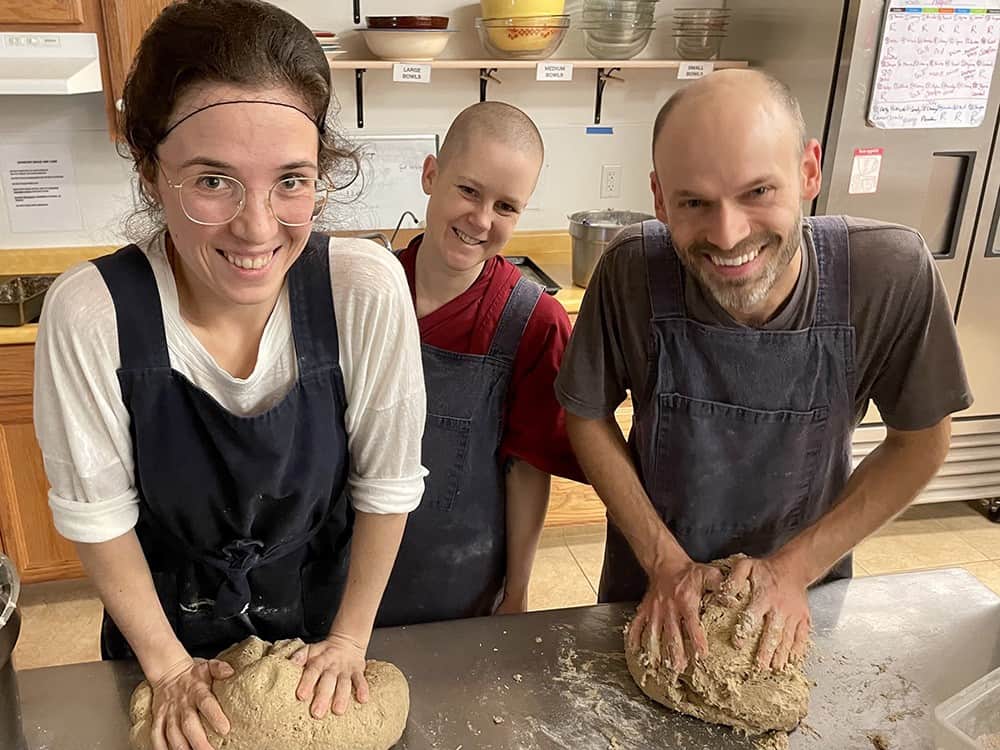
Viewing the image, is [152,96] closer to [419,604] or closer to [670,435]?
[670,435]

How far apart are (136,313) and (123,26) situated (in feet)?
4.91

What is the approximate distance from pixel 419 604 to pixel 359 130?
169 centimetres

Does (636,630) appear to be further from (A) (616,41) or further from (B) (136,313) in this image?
(A) (616,41)

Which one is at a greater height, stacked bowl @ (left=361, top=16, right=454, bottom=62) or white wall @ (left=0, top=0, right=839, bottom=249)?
stacked bowl @ (left=361, top=16, right=454, bottom=62)

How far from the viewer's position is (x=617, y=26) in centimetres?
251

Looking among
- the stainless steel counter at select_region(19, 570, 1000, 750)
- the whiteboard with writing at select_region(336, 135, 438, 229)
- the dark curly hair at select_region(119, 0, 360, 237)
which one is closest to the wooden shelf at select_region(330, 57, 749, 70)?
the whiteboard with writing at select_region(336, 135, 438, 229)

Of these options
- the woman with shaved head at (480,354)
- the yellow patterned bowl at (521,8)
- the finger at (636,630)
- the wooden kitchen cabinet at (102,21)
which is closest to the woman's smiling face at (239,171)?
the woman with shaved head at (480,354)

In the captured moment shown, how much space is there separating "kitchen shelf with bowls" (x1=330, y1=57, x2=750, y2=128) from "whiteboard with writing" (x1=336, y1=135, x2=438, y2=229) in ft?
0.33

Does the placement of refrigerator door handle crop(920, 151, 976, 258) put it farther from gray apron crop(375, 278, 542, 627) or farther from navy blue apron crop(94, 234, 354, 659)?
navy blue apron crop(94, 234, 354, 659)

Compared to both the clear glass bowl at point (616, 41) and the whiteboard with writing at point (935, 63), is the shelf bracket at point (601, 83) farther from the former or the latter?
the whiteboard with writing at point (935, 63)

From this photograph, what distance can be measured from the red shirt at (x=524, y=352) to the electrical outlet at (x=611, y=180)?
1659mm

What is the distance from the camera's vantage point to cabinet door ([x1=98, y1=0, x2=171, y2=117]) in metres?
2.02

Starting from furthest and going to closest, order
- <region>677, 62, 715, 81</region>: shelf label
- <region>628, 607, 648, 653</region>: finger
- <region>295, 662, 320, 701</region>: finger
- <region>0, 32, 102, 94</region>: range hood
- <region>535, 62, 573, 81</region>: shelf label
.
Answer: <region>677, 62, 715, 81</region>: shelf label → <region>535, 62, 573, 81</region>: shelf label → <region>0, 32, 102, 94</region>: range hood → <region>628, 607, 648, 653</region>: finger → <region>295, 662, 320, 701</region>: finger

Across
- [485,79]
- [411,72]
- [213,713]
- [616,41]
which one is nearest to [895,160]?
[616,41]
